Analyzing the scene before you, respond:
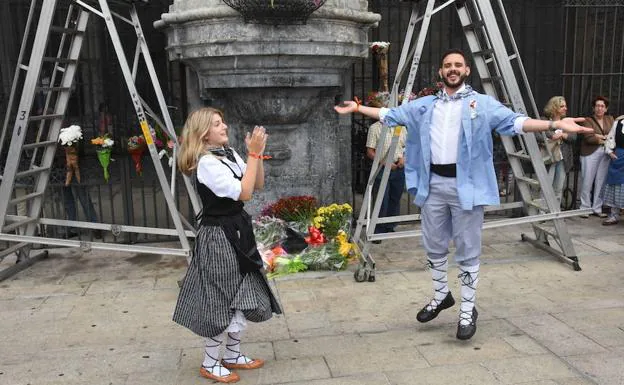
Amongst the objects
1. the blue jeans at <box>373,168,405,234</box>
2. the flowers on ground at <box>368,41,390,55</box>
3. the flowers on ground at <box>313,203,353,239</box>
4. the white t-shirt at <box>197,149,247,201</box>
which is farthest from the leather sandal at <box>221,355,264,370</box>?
the flowers on ground at <box>368,41,390,55</box>

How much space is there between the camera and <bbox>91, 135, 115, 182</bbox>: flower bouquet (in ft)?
21.1

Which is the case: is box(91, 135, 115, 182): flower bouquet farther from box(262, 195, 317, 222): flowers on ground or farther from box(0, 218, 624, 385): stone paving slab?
box(262, 195, 317, 222): flowers on ground

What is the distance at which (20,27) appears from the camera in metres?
7.49

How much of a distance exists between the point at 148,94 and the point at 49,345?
4428mm

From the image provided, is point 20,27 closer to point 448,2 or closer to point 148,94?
→ point 148,94

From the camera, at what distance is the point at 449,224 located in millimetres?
4094

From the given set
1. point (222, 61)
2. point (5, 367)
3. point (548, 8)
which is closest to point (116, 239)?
point (222, 61)

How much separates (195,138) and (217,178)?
287mm

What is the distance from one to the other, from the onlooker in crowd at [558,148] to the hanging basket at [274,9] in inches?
124

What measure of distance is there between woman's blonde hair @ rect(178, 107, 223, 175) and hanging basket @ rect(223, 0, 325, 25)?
2.10 meters

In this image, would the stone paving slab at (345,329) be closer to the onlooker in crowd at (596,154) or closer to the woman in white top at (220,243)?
the woman in white top at (220,243)

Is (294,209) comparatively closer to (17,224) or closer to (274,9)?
(274,9)

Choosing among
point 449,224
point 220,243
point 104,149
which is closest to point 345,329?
point 449,224

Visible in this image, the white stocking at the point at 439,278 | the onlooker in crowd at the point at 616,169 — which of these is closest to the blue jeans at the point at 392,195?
the white stocking at the point at 439,278
